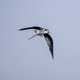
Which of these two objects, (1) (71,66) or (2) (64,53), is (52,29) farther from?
(1) (71,66)

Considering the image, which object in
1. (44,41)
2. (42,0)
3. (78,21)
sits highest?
(42,0)

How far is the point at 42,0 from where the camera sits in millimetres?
2119

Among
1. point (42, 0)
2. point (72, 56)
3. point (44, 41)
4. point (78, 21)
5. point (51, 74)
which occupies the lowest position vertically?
point (51, 74)

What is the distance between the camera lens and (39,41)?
2.13 metres

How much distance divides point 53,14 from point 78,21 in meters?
0.25

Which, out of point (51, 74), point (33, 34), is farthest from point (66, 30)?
point (51, 74)

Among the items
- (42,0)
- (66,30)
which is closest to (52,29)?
(66,30)

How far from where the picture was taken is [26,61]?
86.0 inches

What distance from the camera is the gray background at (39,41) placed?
2068mm

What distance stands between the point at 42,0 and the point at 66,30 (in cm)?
37

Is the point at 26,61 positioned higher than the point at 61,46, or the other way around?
the point at 61,46

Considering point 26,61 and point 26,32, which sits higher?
point 26,32

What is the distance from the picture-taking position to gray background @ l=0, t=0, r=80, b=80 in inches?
81.4

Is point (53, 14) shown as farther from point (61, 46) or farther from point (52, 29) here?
point (61, 46)
